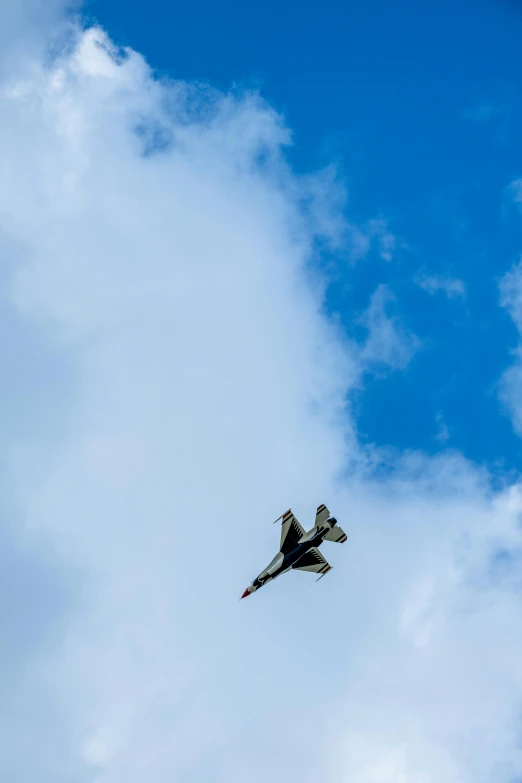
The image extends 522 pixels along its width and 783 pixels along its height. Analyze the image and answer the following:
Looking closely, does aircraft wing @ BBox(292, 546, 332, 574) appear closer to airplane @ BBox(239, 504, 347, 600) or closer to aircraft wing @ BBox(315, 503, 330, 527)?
airplane @ BBox(239, 504, 347, 600)

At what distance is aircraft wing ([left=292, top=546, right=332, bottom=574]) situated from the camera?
198250 mm

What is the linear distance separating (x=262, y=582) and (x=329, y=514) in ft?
67.5

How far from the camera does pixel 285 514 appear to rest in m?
198

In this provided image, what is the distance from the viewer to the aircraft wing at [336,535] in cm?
19725

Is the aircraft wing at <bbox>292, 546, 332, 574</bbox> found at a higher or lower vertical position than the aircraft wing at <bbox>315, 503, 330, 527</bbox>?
lower

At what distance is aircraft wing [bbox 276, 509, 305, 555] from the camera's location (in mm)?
197500

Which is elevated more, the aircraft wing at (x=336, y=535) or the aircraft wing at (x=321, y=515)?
the aircraft wing at (x=321, y=515)

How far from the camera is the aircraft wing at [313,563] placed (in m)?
198

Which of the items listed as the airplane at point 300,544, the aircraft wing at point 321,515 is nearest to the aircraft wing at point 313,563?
the airplane at point 300,544

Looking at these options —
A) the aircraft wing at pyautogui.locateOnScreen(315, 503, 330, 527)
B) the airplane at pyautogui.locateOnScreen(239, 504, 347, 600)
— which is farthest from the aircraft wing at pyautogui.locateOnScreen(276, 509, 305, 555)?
the aircraft wing at pyautogui.locateOnScreen(315, 503, 330, 527)

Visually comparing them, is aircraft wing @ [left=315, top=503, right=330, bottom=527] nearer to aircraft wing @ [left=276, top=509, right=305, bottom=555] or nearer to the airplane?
the airplane

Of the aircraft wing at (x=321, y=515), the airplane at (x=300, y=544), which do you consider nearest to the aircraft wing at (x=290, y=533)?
the airplane at (x=300, y=544)

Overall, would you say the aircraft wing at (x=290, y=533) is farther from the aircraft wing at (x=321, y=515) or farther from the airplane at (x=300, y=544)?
the aircraft wing at (x=321, y=515)

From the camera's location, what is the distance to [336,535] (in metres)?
198
